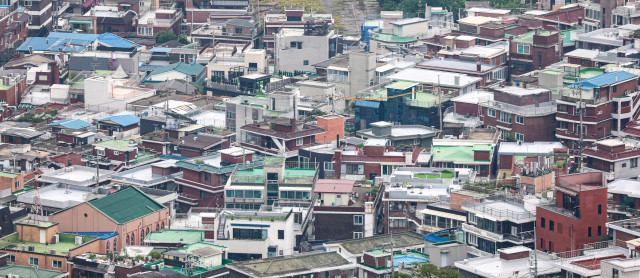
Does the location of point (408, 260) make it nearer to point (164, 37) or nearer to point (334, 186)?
point (334, 186)

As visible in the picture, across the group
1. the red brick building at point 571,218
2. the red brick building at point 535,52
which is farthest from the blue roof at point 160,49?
the red brick building at point 571,218

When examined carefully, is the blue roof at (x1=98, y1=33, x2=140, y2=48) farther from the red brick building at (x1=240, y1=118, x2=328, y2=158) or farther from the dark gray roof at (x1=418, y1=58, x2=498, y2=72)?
the red brick building at (x1=240, y1=118, x2=328, y2=158)

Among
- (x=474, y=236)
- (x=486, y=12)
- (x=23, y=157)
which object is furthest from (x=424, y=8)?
(x=474, y=236)

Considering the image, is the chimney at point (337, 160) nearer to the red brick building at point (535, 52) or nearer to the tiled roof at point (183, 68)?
the red brick building at point (535, 52)

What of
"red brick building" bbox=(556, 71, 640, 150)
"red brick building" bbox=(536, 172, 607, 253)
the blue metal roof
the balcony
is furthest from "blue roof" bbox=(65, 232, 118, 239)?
the blue metal roof

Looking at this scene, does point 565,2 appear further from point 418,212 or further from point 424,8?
point 418,212

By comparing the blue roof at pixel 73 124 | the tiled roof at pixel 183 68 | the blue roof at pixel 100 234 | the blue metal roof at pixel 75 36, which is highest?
the blue metal roof at pixel 75 36
